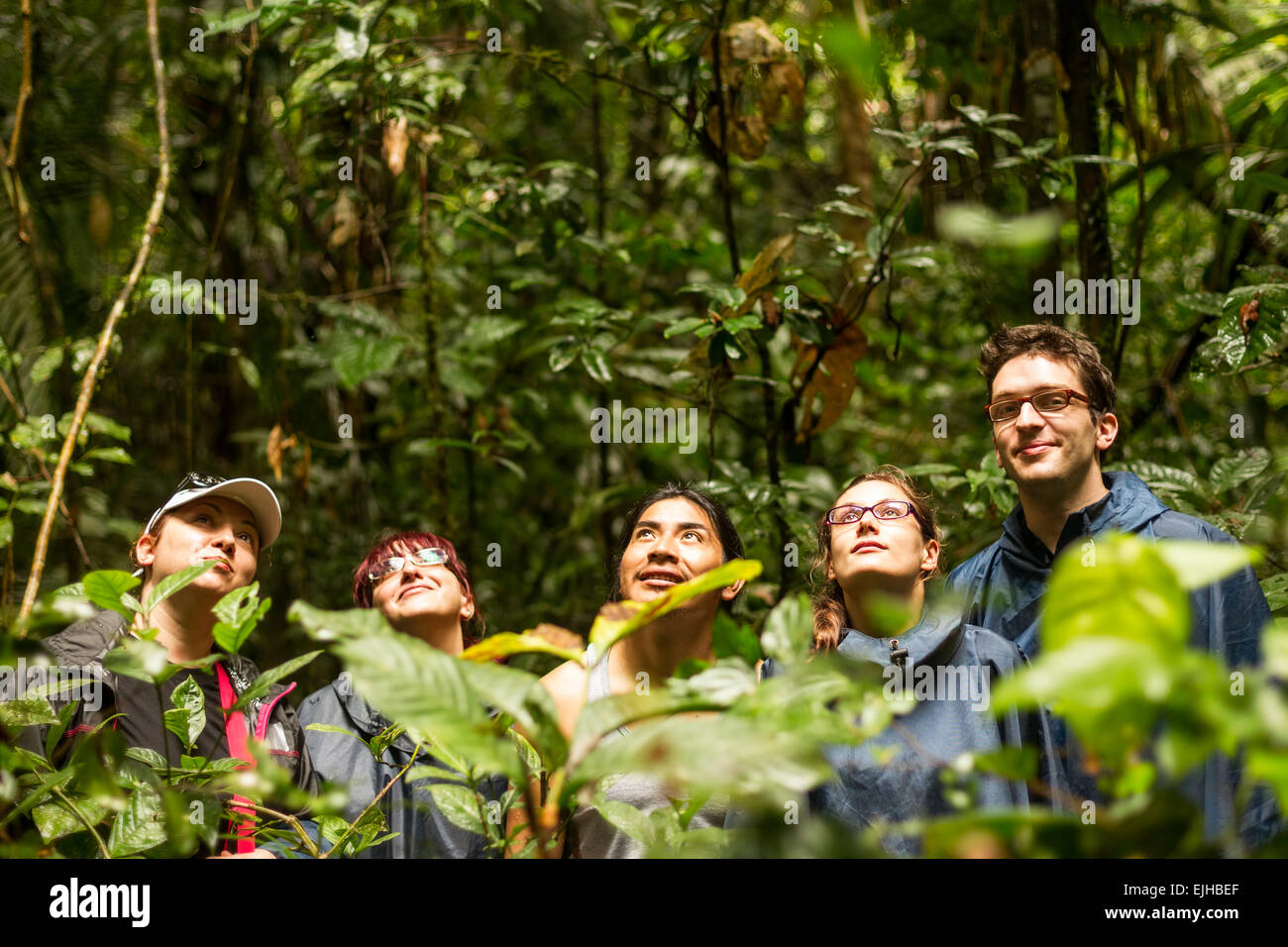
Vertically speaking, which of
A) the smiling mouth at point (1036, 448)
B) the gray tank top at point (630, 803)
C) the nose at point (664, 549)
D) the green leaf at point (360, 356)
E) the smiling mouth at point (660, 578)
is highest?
the green leaf at point (360, 356)

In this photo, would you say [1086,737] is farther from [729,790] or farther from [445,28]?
[445,28]

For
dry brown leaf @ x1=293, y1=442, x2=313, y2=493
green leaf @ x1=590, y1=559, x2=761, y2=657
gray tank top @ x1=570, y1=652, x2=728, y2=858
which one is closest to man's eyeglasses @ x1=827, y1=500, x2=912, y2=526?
gray tank top @ x1=570, y1=652, x2=728, y2=858

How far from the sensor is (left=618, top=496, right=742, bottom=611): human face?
7.05ft

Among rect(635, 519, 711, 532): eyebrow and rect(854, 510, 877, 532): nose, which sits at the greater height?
rect(635, 519, 711, 532): eyebrow

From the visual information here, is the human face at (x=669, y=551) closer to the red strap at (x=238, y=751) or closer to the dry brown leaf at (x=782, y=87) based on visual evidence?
the red strap at (x=238, y=751)

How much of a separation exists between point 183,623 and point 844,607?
1433 millimetres

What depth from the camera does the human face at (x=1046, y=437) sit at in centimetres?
206

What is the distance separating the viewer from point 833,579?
7.00 feet

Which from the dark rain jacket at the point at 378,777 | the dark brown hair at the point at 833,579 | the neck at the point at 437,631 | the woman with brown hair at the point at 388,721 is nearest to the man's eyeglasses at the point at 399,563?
the woman with brown hair at the point at 388,721

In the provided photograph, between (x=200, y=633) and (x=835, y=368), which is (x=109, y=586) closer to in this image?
(x=200, y=633)

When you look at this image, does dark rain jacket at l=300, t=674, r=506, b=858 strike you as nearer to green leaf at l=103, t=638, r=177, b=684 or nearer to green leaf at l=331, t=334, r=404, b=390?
green leaf at l=103, t=638, r=177, b=684

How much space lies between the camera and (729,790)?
753 millimetres

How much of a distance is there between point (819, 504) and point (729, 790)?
8.09 ft
